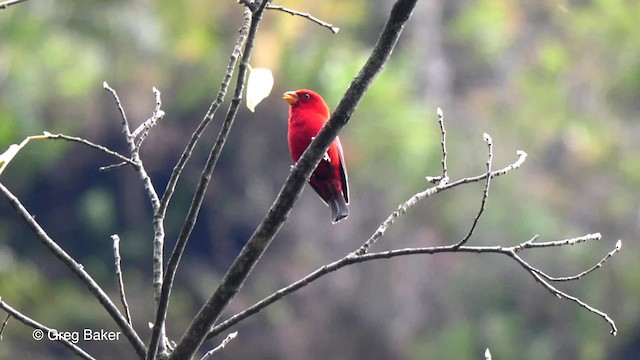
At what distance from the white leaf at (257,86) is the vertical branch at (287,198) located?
5.4 inches

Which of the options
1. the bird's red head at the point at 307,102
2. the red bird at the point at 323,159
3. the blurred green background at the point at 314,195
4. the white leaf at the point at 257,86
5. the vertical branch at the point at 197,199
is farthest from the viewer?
the blurred green background at the point at 314,195

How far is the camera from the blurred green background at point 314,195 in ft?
29.3

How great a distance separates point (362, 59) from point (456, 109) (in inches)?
102

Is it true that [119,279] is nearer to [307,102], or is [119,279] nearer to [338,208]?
[338,208]

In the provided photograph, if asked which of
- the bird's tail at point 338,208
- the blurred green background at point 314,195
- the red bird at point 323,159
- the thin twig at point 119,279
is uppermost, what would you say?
the blurred green background at point 314,195

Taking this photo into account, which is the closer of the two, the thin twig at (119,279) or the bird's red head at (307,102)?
the thin twig at (119,279)

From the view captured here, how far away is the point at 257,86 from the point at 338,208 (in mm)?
1596

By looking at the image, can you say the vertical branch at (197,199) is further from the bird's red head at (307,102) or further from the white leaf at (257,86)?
the bird's red head at (307,102)

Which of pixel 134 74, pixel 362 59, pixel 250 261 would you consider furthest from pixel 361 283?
pixel 250 261

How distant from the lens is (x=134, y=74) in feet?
35.3

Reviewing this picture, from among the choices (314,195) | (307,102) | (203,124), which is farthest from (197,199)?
(314,195)

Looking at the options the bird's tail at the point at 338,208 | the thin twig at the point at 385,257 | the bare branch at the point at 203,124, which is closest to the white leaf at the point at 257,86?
the bare branch at the point at 203,124

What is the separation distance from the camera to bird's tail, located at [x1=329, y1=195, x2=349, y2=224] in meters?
3.51

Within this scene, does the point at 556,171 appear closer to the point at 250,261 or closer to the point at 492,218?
the point at 492,218
